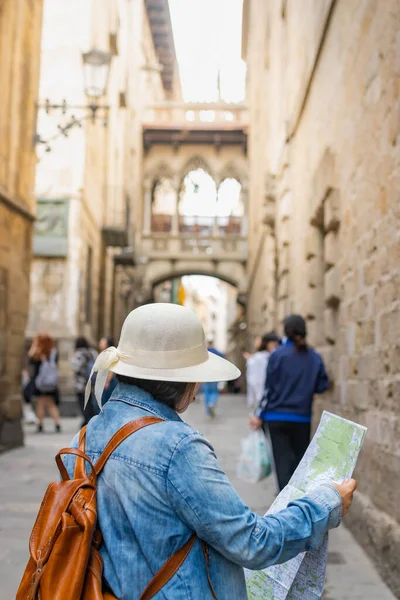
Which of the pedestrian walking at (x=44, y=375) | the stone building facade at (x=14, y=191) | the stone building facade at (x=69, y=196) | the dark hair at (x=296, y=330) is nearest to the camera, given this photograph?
the dark hair at (x=296, y=330)

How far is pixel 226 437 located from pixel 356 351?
21.0 feet

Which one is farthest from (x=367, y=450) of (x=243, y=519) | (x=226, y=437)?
(x=226, y=437)

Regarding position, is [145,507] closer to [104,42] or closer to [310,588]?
[310,588]

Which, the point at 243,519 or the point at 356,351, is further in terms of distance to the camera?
the point at 356,351

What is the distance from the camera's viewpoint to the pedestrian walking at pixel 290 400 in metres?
5.43

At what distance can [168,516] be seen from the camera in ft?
5.44

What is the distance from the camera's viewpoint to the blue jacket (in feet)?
17.8

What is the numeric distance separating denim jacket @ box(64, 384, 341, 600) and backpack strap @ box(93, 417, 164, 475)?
1cm

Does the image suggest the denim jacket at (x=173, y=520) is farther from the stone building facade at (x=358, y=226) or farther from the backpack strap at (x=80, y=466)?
the stone building facade at (x=358, y=226)

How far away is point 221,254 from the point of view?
31656 mm

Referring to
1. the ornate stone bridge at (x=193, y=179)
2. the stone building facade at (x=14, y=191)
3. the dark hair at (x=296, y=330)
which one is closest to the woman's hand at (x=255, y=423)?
the dark hair at (x=296, y=330)

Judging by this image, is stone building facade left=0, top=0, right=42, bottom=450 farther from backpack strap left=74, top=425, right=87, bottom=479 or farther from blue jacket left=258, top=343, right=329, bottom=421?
backpack strap left=74, top=425, right=87, bottom=479

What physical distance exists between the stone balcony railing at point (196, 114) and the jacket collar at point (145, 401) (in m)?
30.3

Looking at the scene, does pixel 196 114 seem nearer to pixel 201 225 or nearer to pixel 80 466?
pixel 201 225
